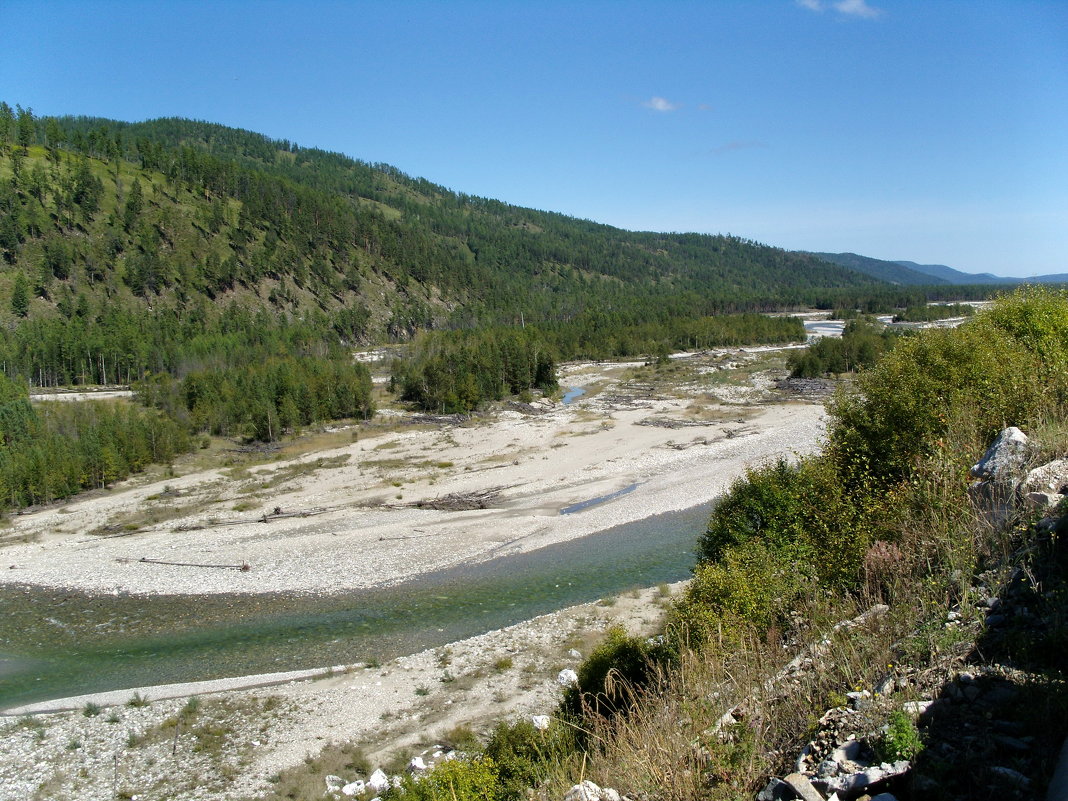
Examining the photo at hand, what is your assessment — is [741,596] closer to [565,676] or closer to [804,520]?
[804,520]

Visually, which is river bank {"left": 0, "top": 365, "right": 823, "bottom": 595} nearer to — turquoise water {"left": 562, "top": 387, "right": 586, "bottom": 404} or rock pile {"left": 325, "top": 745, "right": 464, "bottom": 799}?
rock pile {"left": 325, "top": 745, "right": 464, "bottom": 799}

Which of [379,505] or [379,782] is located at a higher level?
[379,505]

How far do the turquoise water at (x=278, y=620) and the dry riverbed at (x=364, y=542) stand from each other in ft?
4.05

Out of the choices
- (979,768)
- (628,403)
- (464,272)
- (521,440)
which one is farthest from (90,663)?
(464,272)

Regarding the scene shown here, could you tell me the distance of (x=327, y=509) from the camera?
39.3m

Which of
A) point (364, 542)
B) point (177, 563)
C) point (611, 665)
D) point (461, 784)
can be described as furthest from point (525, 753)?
point (177, 563)

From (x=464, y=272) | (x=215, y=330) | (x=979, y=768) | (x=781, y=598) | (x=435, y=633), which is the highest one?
(x=464, y=272)

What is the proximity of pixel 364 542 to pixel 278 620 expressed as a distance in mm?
8656

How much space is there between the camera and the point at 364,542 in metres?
33.7

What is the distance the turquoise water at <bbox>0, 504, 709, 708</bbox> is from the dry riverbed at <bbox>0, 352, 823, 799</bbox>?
4.05 ft

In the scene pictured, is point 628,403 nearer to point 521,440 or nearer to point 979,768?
Result: point 521,440

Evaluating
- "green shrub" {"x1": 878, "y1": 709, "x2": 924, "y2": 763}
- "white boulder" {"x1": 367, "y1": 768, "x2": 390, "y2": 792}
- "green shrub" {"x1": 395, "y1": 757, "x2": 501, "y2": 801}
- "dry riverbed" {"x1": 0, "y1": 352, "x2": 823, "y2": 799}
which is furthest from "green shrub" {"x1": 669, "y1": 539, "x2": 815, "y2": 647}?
"white boulder" {"x1": 367, "y1": 768, "x2": 390, "y2": 792}

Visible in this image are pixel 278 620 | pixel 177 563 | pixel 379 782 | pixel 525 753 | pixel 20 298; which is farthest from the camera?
pixel 20 298

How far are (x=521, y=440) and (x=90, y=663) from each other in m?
38.1
